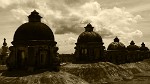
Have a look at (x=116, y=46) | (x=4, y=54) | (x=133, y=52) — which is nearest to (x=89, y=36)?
(x=116, y=46)

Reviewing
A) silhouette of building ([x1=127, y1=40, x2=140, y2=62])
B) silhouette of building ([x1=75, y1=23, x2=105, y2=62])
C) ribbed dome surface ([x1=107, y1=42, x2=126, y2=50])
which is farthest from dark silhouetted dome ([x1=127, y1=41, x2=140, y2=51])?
silhouette of building ([x1=75, y1=23, x2=105, y2=62])

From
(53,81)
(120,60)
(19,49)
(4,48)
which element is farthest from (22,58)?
(120,60)

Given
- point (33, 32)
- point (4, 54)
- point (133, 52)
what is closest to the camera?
point (33, 32)

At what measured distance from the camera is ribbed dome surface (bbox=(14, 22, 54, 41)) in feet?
120

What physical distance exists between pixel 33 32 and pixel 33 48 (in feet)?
7.87

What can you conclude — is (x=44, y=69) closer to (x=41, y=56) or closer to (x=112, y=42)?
(x=41, y=56)

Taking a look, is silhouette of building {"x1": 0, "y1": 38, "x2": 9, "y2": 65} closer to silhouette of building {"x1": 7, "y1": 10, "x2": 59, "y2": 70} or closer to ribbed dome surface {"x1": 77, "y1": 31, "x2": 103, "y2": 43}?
ribbed dome surface {"x1": 77, "y1": 31, "x2": 103, "y2": 43}

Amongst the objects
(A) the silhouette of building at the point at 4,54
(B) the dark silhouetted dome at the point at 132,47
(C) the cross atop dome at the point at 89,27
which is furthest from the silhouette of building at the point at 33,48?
(B) the dark silhouetted dome at the point at 132,47

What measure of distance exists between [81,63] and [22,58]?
21.9 metres

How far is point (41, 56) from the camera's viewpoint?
3647 centimetres

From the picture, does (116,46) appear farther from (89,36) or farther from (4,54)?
(4,54)

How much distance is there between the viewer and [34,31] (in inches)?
1446

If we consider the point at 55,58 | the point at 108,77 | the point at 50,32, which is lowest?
the point at 108,77

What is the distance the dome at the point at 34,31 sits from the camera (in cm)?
3659
